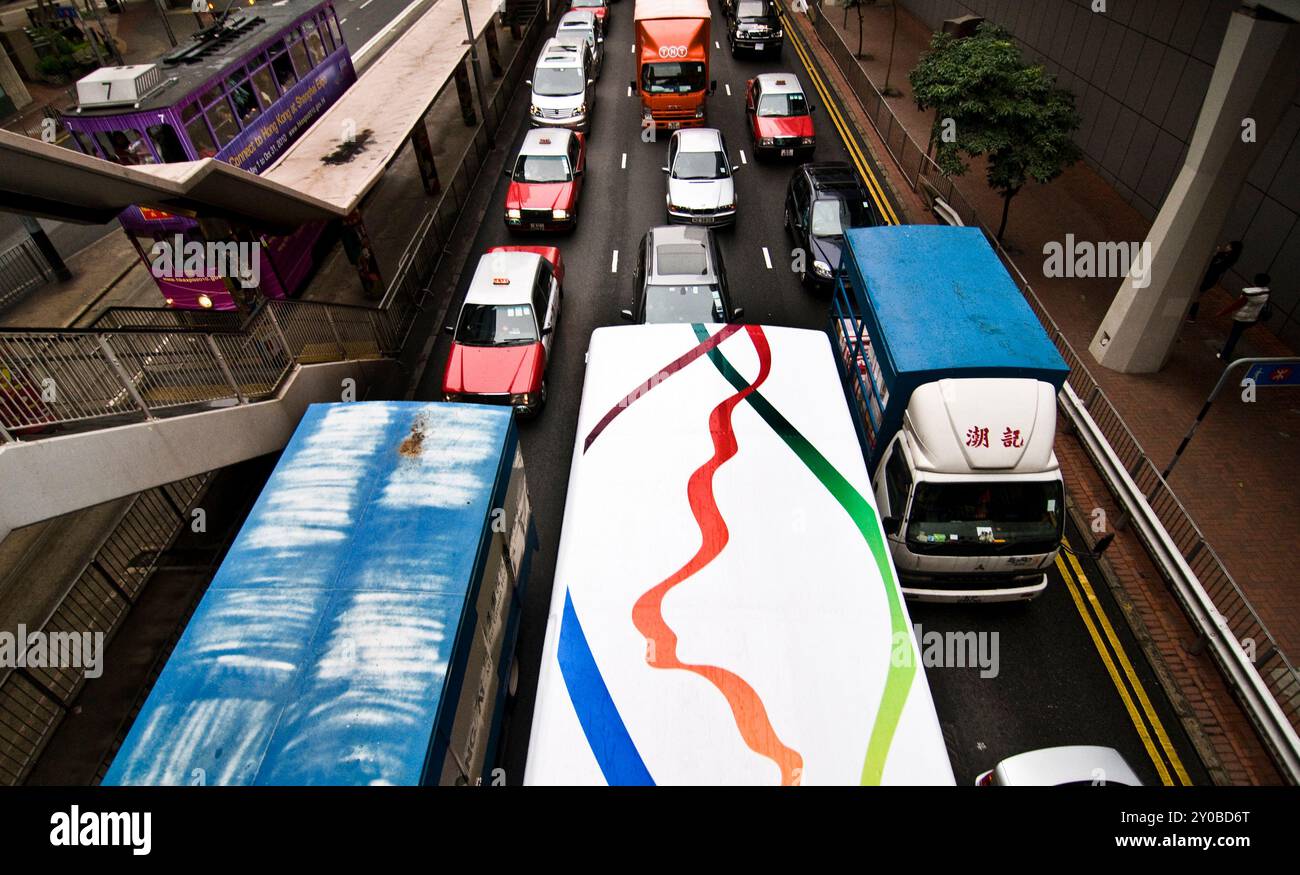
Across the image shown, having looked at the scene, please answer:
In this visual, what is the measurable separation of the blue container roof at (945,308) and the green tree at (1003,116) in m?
5.64

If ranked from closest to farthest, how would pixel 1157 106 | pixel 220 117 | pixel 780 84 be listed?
pixel 220 117 < pixel 1157 106 < pixel 780 84

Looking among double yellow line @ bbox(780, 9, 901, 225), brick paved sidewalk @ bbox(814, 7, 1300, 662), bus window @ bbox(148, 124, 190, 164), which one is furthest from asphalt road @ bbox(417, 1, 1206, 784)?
bus window @ bbox(148, 124, 190, 164)

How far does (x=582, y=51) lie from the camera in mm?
24609

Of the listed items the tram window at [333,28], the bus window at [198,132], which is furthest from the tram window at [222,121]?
the tram window at [333,28]

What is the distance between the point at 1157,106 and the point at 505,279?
56.1 feet

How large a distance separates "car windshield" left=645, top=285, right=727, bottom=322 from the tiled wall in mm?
9470

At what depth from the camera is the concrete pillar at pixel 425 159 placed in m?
19.2

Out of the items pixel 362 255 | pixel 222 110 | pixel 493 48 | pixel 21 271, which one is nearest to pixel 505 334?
pixel 362 255

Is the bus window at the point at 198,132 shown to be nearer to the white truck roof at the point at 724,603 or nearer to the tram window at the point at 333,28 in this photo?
the tram window at the point at 333,28

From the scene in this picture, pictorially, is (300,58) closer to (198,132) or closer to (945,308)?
(198,132)

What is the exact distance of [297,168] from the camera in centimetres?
1441

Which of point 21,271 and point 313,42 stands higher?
point 313,42

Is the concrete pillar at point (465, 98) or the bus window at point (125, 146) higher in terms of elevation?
the bus window at point (125, 146)
